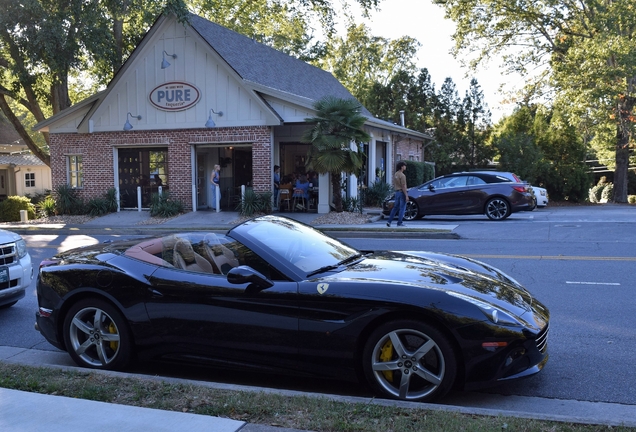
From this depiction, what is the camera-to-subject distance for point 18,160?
3809 centimetres

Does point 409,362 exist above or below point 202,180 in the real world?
below

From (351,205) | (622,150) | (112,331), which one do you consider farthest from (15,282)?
(622,150)

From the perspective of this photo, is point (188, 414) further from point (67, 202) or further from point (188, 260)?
point (67, 202)

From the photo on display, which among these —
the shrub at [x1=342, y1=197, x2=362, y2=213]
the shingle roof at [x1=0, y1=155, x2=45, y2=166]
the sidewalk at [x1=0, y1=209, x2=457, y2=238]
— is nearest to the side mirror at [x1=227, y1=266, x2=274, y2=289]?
the sidewalk at [x1=0, y1=209, x2=457, y2=238]

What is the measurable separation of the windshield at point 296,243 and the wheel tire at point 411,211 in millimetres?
13495

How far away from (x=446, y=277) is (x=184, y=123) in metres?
18.3

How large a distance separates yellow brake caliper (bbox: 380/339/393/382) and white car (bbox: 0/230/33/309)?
5.17 m

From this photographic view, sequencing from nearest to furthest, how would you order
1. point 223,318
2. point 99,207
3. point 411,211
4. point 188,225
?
point 223,318 < point 188,225 < point 411,211 < point 99,207

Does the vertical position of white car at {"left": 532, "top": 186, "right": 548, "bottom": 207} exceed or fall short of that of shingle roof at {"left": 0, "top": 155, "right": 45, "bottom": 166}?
it falls short

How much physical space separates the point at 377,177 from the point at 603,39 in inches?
496

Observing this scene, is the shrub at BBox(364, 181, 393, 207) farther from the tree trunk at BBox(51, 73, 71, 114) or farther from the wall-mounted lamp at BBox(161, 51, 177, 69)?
the tree trunk at BBox(51, 73, 71, 114)

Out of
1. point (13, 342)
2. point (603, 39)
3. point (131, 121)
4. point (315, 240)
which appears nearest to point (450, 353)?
point (315, 240)

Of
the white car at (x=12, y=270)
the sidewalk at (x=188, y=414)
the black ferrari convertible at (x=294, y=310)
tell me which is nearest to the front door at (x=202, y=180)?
the white car at (x=12, y=270)

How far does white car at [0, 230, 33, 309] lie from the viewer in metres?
7.34
